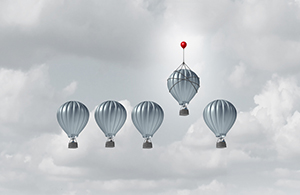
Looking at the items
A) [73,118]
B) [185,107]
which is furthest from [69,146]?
[185,107]

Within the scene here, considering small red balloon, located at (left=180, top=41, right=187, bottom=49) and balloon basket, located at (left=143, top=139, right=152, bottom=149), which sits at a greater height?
small red balloon, located at (left=180, top=41, right=187, bottom=49)

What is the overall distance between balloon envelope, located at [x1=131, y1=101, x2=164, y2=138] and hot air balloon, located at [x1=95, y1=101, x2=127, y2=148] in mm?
1074

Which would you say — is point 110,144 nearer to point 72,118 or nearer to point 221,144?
point 72,118

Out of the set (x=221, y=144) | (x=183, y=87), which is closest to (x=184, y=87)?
(x=183, y=87)

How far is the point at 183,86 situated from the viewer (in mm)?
52281

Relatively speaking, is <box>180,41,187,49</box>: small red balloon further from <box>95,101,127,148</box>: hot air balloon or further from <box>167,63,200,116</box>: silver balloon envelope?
<box>95,101,127,148</box>: hot air balloon

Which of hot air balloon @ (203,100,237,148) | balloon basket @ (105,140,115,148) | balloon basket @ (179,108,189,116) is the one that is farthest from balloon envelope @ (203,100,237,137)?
balloon basket @ (105,140,115,148)

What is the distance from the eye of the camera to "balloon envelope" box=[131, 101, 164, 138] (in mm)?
49688

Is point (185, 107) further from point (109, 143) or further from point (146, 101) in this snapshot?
point (109, 143)

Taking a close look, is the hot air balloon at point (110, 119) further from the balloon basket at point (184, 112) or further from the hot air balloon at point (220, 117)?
the hot air balloon at point (220, 117)

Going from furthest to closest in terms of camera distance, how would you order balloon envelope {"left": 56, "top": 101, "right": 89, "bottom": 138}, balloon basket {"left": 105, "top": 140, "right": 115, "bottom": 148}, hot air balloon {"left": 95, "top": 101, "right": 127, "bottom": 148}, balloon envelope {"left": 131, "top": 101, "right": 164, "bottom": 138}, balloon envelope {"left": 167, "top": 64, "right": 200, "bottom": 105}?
balloon envelope {"left": 167, "top": 64, "right": 200, "bottom": 105} → balloon basket {"left": 105, "top": 140, "right": 115, "bottom": 148} → balloon envelope {"left": 56, "top": 101, "right": 89, "bottom": 138} → hot air balloon {"left": 95, "top": 101, "right": 127, "bottom": 148} → balloon envelope {"left": 131, "top": 101, "right": 164, "bottom": 138}

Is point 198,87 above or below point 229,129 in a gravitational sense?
above

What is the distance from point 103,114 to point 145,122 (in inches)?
132

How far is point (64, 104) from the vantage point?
50.8 meters
